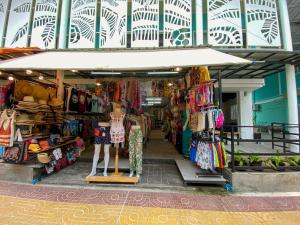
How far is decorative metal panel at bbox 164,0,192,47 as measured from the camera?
538 cm

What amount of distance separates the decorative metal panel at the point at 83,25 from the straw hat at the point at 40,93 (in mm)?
2115

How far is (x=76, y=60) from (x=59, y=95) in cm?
208

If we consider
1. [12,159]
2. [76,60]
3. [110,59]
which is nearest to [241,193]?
[110,59]

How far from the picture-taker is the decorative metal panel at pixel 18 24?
5809mm

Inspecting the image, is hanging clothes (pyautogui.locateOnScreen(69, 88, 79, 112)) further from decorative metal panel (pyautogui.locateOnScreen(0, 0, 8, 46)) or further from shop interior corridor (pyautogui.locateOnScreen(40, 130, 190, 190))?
decorative metal panel (pyautogui.locateOnScreen(0, 0, 8, 46))

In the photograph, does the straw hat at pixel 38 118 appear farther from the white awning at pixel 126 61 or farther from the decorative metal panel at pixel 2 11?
the decorative metal panel at pixel 2 11

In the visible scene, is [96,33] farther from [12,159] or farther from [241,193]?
[241,193]

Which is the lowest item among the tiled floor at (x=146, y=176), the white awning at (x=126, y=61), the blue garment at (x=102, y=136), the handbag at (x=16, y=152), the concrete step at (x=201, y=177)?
the tiled floor at (x=146, y=176)

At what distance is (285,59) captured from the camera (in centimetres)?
562

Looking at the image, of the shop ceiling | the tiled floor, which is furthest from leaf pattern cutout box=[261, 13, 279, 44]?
the tiled floor

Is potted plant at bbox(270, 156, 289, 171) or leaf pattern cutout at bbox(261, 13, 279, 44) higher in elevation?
leaf pattern cutout at bbox(261, 13, 279, 44)

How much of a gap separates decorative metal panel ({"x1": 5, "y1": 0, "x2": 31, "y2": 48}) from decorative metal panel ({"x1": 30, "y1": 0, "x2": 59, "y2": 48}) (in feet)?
1.21

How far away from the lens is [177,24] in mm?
5426

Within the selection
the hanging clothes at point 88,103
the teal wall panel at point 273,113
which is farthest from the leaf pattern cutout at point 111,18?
the teal wall panel at point 273,113
